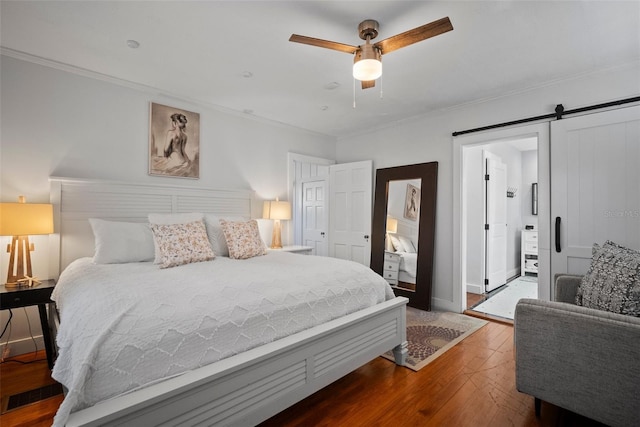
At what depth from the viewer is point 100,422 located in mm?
1085

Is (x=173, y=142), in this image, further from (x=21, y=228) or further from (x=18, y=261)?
(x=18, y=261)

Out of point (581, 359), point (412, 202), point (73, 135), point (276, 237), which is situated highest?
point (73, 135)

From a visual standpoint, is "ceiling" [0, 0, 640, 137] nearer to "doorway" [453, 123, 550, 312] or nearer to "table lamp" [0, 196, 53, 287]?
"doorway" [453, 123, 550, 312]

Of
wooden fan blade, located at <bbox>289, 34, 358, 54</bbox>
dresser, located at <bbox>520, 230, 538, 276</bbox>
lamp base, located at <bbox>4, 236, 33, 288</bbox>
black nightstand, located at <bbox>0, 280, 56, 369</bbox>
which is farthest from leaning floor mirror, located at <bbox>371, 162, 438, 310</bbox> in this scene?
lamp base, located at <bbox>4, 236, 33, 288</bbox>

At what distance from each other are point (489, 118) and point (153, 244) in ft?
12.5

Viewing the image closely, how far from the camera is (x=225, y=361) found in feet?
4.77

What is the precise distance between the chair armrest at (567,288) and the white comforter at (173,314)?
1.49 metres

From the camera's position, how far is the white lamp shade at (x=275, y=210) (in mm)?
4113

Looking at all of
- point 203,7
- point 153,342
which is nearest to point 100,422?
point 153,342

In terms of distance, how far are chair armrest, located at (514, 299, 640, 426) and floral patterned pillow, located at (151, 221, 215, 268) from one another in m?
2.39

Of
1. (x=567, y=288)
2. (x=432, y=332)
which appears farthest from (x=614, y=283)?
(x=432, y=332)

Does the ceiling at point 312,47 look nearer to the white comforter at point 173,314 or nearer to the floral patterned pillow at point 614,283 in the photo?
the floral patterned pillow at point 614,283

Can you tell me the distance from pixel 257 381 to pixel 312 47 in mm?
2399

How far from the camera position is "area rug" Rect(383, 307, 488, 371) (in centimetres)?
261
